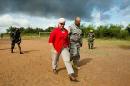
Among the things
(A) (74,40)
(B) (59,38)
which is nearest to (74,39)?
(A) (74,40)

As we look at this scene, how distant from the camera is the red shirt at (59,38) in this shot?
1088cm

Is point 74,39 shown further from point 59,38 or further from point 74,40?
point 59,38

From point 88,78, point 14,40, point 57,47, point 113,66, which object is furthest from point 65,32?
point 14,40

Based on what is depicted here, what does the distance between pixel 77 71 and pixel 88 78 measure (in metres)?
1.21

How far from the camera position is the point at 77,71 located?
40.7ft

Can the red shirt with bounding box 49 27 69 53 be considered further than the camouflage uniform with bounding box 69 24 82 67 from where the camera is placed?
No

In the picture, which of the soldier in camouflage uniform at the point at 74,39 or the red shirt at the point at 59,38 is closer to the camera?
the red shirt at the point at 59,38

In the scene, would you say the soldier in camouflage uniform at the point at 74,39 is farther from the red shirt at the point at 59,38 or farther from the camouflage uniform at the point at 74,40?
the red shirt at the point at 59,38

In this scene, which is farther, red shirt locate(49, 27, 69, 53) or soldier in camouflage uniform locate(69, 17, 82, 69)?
soldier in camouflage uniform locate(69, 17, 82, 69)

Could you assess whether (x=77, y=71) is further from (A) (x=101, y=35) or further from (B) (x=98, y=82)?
(A) (x=101, y=35)

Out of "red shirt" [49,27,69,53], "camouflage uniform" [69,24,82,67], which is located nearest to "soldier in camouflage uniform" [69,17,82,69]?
"camouflage uniform" [69,24,82,67]

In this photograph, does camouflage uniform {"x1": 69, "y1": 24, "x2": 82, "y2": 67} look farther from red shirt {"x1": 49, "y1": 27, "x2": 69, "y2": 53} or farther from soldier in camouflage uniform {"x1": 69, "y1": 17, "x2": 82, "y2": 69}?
red shirt {"x1": 49, "y1": 27, "x2": 69, "y2": 53}

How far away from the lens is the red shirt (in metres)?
10.9

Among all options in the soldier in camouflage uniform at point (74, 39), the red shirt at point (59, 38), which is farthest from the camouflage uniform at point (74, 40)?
the red shirt at point (59, 38)
